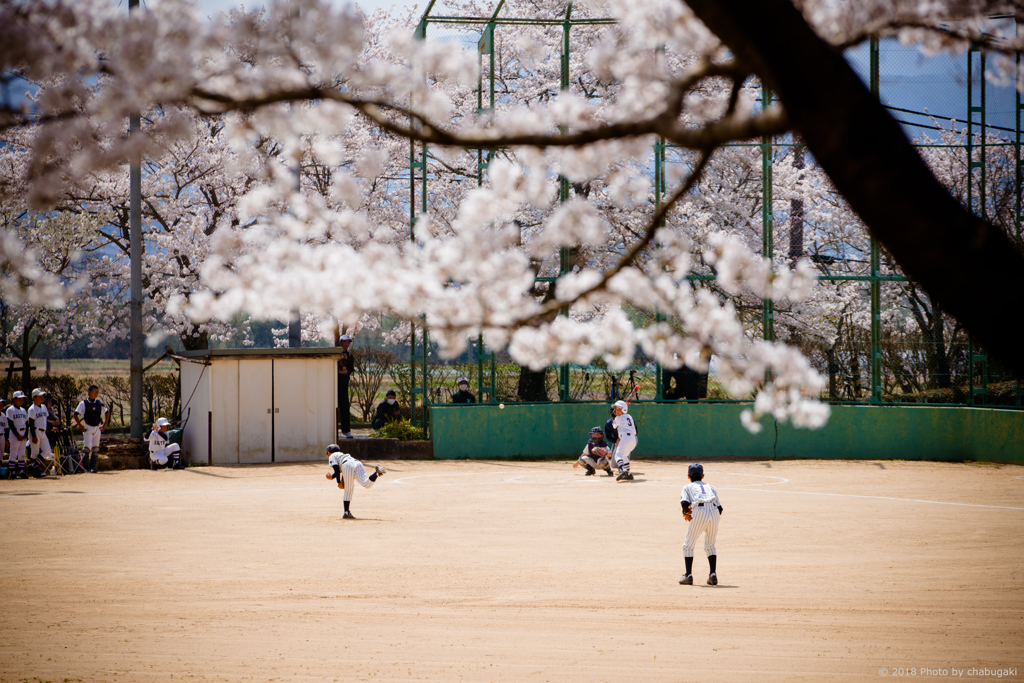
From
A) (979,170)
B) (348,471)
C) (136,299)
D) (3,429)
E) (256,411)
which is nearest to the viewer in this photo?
(348,471)

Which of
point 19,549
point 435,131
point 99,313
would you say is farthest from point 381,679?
point 99,313

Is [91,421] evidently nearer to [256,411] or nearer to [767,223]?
[256,411]

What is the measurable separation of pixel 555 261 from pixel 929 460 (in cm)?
1079

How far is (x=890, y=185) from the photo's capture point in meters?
2.32

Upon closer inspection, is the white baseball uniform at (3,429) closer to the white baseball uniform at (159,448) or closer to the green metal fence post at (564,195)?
the white baseball uniform at (159,448)

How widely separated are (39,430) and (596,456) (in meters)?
12.0

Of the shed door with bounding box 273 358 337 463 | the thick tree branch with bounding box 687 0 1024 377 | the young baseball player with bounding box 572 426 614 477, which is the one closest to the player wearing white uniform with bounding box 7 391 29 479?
the shed door with bounding box 273 358 337 463

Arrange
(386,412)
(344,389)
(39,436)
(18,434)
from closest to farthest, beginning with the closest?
(18,434), (39,436), (386,412), (344,389)

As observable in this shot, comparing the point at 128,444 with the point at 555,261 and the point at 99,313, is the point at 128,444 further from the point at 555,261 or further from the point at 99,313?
the point at 555,261

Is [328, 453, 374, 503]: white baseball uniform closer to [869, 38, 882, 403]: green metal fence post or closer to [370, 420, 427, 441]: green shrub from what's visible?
[370, 420, 427, 441]: green shrub

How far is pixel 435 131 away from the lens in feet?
9.11

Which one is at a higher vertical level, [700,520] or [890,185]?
[890,185]

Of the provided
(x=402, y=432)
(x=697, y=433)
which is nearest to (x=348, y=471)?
(x=402, y=432)

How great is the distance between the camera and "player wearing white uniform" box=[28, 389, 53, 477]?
65.3 feet
